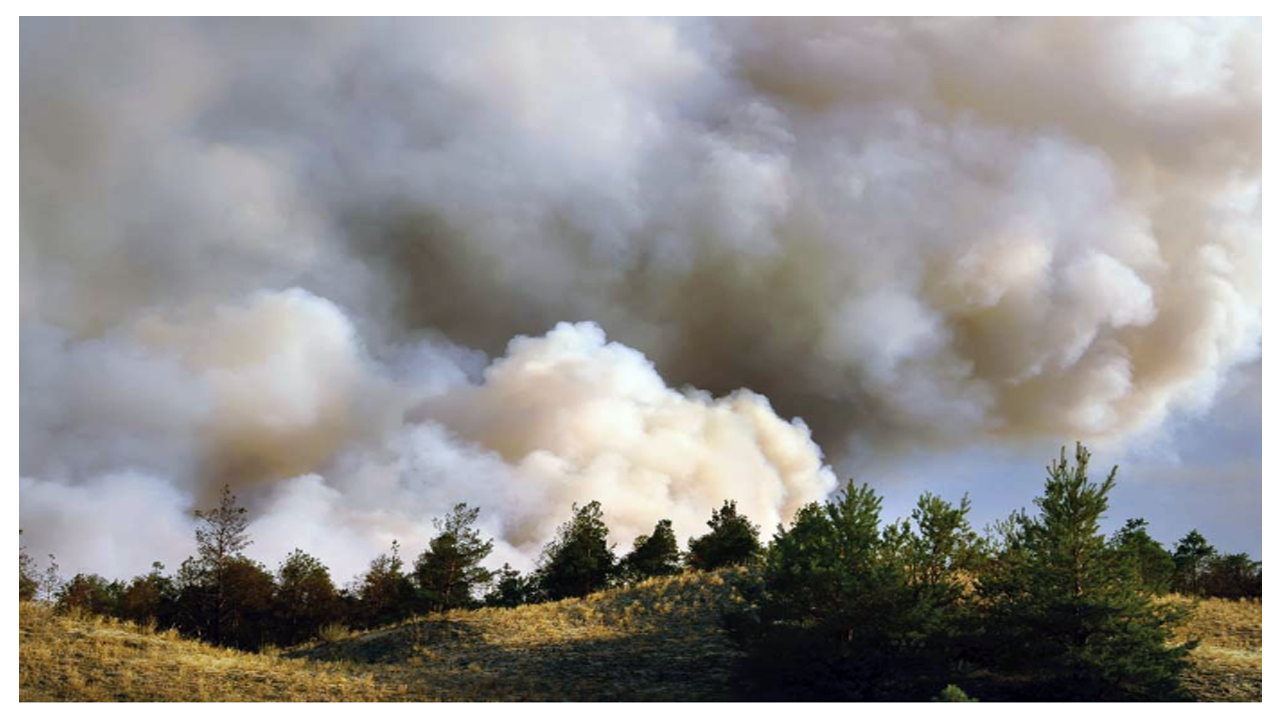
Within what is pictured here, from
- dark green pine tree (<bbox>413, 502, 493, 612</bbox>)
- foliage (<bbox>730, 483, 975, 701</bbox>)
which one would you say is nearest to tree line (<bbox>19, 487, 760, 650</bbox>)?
dark green pine tree (<bbox>413, 502, 493, 612</bbox>)

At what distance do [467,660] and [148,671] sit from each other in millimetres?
10925

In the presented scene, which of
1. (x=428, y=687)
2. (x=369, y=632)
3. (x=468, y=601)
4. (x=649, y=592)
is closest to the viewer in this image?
(x=428, y=687)

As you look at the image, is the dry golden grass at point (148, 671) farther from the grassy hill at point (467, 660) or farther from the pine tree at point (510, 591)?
the pine tree at point (510, 591)

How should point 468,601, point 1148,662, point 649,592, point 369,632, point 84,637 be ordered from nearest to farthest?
point 1148,662 < point 84,637 < point 369,632 < point 649,592 < point 468,601

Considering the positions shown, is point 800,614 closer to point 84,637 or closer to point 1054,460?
point 1054,460

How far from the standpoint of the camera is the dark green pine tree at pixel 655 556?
62.5 metres

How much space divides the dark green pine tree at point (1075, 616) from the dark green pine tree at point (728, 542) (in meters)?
30.6

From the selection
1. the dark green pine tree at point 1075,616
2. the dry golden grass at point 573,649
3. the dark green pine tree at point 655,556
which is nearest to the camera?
the dark green pine tree at point 1075,616

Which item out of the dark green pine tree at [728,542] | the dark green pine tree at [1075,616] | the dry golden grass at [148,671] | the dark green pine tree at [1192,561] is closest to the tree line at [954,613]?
the dark green pine tree at [1075,616]

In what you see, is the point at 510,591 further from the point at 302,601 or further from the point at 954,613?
the point at 954,613

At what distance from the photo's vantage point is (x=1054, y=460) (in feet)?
80.5

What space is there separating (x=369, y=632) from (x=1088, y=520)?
32.5 meters
